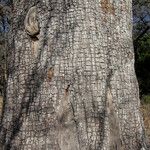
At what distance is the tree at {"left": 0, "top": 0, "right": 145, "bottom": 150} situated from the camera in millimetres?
3852

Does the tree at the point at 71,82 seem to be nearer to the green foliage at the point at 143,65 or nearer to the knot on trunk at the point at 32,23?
the knot on trunk at the point at 32,23

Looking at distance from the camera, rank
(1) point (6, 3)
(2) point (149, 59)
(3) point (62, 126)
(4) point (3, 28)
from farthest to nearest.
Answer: (2) point (149, 59)
(4) point (3, 28)
(1) point (6, 3)
(3) point (62, 126)

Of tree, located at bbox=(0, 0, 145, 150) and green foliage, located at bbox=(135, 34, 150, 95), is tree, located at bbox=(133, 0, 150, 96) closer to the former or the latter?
green foliage, located at bbox=(135, 34, 150, 95)

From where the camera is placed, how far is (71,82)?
12.8ft

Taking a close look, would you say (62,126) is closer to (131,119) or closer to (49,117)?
(49,117)

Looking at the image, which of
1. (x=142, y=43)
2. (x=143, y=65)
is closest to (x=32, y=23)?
(x=143, y=65)

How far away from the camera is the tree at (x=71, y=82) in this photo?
3.85m

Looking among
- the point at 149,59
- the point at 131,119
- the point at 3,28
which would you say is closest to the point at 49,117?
the point at 131,119

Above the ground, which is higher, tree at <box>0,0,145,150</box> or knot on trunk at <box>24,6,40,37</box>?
knot on trunk at <box>24,6,40,37</box>

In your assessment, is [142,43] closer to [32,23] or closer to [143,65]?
[143,65]

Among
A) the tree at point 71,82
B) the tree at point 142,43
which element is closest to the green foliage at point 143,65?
the tree at point 142,43

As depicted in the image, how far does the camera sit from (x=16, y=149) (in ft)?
13.0

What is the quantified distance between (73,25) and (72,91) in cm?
56

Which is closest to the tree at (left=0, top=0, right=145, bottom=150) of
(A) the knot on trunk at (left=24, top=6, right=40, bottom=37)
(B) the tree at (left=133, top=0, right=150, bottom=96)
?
(A) the knot on trunk at (left=24, top=6, right=40, bottom=37)
